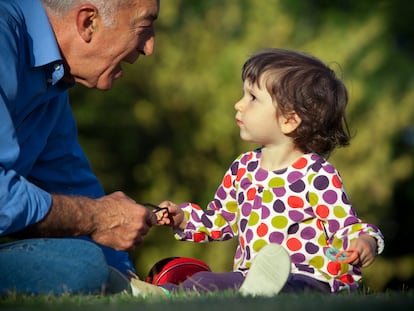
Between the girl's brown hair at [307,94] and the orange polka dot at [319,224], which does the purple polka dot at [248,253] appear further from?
the girl's brown hair at [307,94]

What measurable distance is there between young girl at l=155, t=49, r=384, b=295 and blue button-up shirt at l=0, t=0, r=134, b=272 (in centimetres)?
81

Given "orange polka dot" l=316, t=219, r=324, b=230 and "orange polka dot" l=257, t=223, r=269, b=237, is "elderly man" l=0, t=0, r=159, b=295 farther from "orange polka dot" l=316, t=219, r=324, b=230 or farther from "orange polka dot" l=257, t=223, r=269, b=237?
"orange polka dot" l=316, t=219, r=324, b=230

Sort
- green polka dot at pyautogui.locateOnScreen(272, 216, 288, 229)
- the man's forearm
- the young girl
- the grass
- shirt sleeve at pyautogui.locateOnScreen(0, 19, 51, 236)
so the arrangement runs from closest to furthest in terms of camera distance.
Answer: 1. the grass
2. shirt sleeve at pyautogui.locateOnScreen(0, 19, 51, 236)
3. the man's forearm
4. the young girl
5. green polka dot at pyautogui.locateOnScreen(272, 216, 288, 229)

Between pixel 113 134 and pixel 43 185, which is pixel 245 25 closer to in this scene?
pixel 113 134

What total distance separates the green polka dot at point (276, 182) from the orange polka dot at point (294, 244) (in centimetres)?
27

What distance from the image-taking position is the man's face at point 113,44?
16.2 ft

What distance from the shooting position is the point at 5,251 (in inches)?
167

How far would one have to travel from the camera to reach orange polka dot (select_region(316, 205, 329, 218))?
4.46m

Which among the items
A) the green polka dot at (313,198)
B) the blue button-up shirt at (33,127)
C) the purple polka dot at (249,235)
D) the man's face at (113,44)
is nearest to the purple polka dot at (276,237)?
the purple polka dot at (249,235)

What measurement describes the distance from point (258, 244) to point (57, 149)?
1.46m

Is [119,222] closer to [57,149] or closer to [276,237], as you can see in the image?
[276,237]

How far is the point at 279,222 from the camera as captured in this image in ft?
15.1

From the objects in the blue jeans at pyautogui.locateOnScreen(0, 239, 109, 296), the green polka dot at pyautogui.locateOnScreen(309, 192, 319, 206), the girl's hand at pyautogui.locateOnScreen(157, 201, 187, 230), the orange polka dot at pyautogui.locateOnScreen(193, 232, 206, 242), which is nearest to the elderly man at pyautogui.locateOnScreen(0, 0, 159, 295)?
the blue jeans at pyautogui.locateOnScreen(0, 239, 109, 296)

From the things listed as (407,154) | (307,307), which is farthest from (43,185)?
(407,154)
